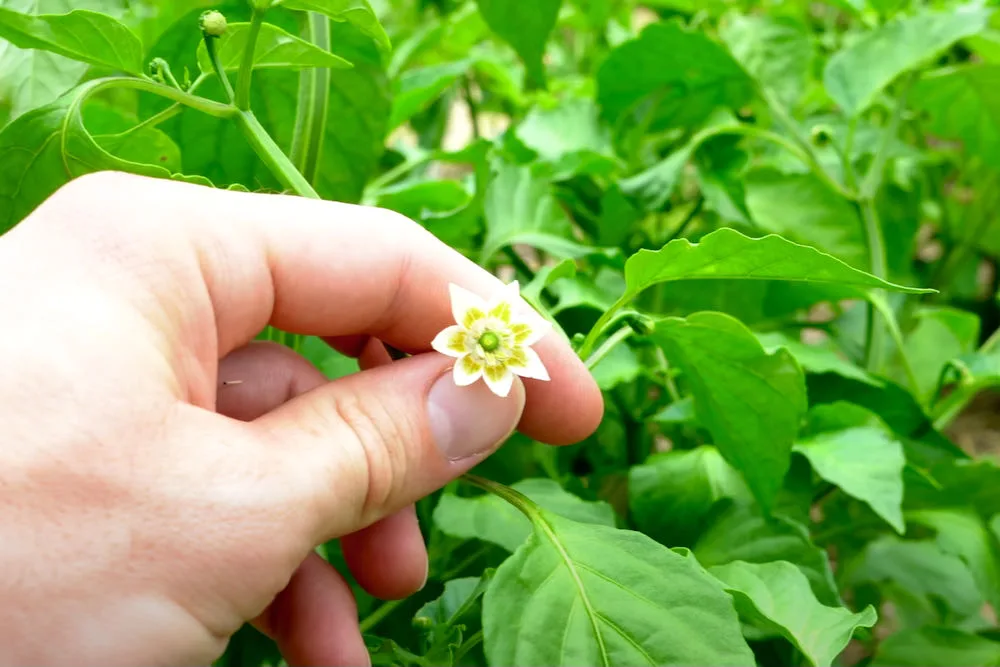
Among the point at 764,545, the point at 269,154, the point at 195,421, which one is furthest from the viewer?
the point at 764,545

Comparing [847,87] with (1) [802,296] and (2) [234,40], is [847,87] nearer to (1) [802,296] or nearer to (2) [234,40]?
(1) [802,296]

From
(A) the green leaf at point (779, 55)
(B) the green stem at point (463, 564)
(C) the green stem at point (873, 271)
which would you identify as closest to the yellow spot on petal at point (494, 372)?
(B) the green stem at point (463, 564)

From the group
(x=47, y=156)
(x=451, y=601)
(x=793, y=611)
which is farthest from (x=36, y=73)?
(x=793, y=611)

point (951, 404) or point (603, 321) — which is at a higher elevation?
point (603, 321)

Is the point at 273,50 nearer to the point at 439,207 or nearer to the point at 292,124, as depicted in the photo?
the point at 292,124

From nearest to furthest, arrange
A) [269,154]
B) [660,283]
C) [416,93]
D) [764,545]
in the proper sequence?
[269,154], [764,545], [660,283], [416,93]

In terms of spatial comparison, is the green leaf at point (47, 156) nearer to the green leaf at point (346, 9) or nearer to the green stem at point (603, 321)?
the green leaf at point (346, 9)

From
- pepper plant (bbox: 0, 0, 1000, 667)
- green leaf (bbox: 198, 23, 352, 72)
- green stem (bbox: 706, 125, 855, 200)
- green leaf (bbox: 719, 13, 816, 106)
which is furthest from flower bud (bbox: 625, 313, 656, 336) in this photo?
green leaf (bbox: 719, 13, 816, 106)
